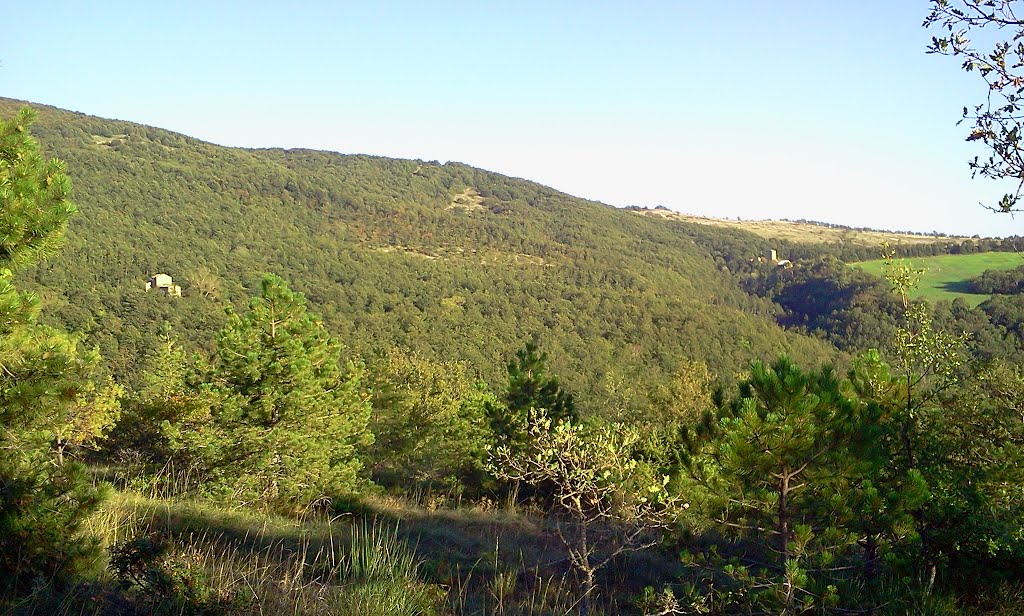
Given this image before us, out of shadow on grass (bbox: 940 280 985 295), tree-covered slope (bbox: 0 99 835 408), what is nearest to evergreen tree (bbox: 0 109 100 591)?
tree-covered slope (bbox: 0 99 835 408)

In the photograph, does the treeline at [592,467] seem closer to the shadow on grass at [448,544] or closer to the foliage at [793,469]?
the foliage at [793,469]

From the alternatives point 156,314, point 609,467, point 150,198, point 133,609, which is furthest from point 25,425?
point 150,198

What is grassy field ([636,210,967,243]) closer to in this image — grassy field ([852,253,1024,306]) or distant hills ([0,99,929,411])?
distant hills ([0,99,929,411])

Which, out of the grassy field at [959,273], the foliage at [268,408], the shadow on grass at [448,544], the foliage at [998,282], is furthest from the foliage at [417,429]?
the foliage at [998,282]

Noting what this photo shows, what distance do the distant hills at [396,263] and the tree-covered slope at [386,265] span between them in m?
0.43

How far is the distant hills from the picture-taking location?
6825cm

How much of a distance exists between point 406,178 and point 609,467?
19135cm

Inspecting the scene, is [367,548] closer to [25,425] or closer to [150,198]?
[25,425]

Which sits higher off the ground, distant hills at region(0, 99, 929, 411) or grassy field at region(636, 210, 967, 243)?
grassy field at region(636, 210, 967, 243)

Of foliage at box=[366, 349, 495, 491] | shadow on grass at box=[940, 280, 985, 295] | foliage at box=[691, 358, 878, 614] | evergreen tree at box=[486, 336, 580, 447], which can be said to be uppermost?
shadow on grass at box=[940, 280, 985, 295]

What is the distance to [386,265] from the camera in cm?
11119

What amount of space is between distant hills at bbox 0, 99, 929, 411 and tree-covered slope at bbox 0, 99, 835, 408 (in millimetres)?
427

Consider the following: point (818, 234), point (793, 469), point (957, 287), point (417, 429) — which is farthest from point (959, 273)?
point (818, 234)

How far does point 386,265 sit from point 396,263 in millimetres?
2464
